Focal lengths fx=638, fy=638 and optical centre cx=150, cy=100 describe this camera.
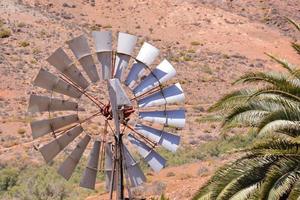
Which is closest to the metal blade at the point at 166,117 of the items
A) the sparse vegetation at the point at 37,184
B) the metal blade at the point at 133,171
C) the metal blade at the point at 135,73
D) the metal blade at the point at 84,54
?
the metal blade at the point at 135,73

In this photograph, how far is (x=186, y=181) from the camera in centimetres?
1712

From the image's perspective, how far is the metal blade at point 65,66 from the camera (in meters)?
10.6

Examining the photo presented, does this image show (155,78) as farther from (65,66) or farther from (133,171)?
(133,171)

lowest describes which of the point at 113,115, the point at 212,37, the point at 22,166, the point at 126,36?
the point at 22,166

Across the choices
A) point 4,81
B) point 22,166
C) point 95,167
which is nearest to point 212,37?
point 4,81

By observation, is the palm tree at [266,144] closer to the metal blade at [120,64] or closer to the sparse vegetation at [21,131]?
the metal blade at [120,64]

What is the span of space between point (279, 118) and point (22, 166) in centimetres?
1722

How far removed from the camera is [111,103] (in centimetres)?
1050

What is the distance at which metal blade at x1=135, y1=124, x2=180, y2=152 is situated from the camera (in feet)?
36.9

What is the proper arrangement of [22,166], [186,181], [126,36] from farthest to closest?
1. [22,166]
2. [186,181]
3. [126,36]

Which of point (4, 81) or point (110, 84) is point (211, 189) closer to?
point (110, 84)

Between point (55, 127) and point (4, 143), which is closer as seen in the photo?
point (55, 127)

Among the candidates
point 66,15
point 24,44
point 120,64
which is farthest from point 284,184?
point 66,15

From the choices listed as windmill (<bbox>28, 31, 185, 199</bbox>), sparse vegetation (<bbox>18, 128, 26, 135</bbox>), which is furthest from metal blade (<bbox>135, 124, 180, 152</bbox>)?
sparse vegetation (<bbox>18, 128, 26, 135</bbox>)
